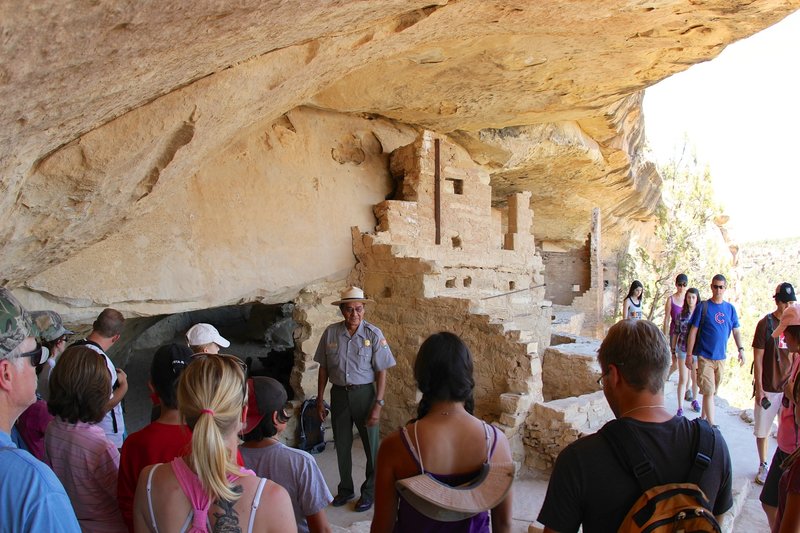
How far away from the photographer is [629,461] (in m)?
1.33

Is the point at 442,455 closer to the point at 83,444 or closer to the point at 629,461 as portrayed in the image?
the point at 629,461

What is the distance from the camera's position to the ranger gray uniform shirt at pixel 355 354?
3.89 m

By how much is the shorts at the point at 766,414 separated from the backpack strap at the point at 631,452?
3254 mm

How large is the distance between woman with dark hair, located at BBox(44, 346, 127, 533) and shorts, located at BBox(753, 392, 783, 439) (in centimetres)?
425

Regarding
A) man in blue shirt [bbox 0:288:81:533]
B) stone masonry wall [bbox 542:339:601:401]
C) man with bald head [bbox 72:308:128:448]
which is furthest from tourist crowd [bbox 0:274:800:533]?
stone masonry wall [bbox 542:339:601:401]

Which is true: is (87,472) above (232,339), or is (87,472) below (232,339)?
above

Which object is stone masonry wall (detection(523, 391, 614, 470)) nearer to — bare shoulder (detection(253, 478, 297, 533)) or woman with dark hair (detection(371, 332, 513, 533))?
woman with dark hair (detection(371, 332, 513, 533))

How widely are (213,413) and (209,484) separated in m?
0.16

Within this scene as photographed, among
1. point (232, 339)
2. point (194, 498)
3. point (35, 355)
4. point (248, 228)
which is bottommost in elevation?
point (232, 339)

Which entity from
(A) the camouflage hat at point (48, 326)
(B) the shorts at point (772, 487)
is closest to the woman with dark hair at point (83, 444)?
(A) the camouflage hat at point (48, 326)

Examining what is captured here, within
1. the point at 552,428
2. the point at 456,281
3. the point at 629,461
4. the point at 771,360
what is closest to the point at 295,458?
the point at 629,461

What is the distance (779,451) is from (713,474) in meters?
1.82

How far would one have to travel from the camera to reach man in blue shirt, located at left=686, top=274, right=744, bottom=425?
4836mm

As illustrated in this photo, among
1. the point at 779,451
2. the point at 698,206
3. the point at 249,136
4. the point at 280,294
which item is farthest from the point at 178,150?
the point at 698,206
